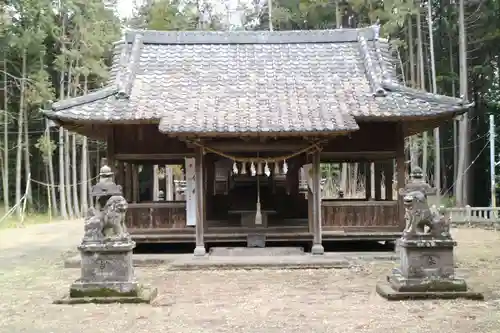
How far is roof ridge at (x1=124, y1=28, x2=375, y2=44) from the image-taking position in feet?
48.5

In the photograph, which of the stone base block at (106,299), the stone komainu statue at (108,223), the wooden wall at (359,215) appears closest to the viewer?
the stone base block at (106,299)

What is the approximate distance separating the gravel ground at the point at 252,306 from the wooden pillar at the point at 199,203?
105cm

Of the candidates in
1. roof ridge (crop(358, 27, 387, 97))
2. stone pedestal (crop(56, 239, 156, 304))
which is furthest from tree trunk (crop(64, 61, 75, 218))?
stone pedestal (crop(56, 239, 156, 304))

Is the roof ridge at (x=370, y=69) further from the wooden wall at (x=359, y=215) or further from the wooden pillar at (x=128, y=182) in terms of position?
the wooden pillar at (x=128, y=182)

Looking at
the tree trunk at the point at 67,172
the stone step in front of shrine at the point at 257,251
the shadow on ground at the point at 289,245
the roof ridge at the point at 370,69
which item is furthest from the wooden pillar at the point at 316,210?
the tree trunk at the point at 67,172

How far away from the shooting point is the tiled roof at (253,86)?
454 inches

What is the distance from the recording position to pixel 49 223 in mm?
23266

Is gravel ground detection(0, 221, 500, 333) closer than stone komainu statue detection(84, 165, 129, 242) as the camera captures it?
Yes

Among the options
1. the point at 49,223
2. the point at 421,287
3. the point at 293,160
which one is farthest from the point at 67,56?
the point at 421,287

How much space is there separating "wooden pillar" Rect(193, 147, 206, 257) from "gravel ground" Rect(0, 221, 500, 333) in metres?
1.05

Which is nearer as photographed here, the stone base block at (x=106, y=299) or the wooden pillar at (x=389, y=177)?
the stone base block at (x=106, y=299)

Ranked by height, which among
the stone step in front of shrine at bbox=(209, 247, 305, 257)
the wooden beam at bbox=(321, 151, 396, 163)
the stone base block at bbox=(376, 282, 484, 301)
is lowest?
the stone base block at bbox=(376, 282, 484, 301)

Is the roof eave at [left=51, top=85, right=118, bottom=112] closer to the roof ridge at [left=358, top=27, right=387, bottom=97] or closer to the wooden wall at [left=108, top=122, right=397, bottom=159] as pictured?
the wooden wall at [left=108, top=122, right=397, bottom=159]

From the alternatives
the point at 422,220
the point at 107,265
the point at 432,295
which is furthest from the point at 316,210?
the point at 107,265
